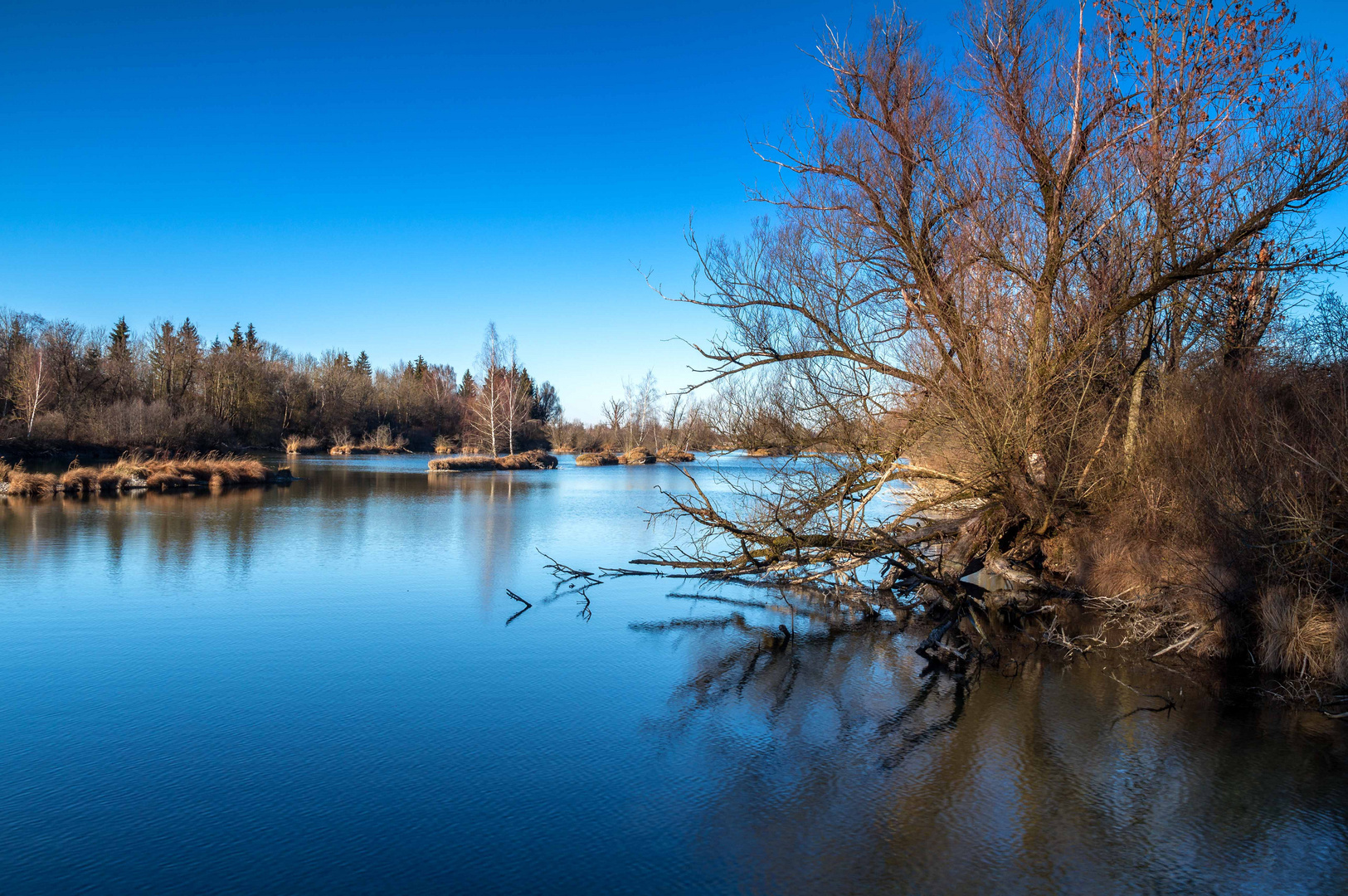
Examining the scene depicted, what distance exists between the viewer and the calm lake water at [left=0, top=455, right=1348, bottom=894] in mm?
4516

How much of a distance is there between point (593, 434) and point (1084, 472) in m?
60.8

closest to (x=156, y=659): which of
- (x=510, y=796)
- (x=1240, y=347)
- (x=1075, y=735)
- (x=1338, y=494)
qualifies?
(x=510, y=796)

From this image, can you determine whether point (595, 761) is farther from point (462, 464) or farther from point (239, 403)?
point (239, 403)

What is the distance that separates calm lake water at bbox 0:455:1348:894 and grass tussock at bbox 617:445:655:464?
136 feet

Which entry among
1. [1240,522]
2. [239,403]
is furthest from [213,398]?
[1240,522]

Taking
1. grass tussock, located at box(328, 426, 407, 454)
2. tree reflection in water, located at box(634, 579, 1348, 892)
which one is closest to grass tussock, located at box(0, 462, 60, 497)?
tree reflection in water, located at box(634, 579, 1348, 892)

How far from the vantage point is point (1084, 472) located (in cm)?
1062

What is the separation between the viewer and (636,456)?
5275 cm

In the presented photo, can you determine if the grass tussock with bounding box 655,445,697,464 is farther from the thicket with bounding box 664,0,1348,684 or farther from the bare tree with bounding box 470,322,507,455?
the bare tree with bounding box 470,322,507,455

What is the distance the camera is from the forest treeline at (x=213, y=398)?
41469mm

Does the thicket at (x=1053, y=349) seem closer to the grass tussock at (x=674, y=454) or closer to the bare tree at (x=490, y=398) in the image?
the grass tussock at (x=674, y=454)

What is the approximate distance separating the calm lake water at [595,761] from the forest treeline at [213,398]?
32818 mm

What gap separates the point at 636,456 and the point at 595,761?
154 ft

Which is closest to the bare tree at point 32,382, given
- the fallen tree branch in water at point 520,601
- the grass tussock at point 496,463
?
the grass tussock at point 496,463
